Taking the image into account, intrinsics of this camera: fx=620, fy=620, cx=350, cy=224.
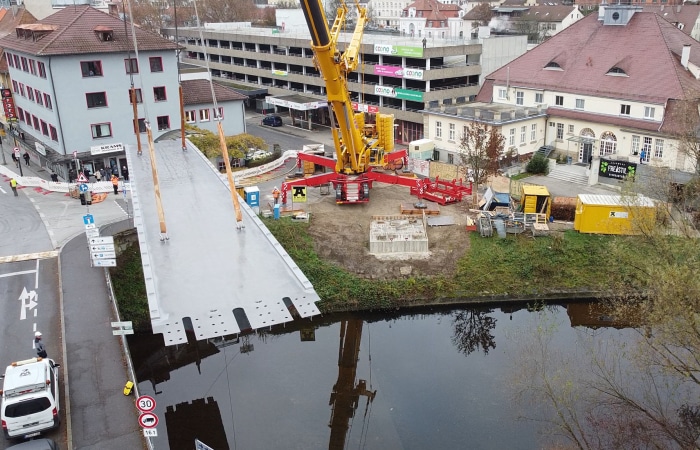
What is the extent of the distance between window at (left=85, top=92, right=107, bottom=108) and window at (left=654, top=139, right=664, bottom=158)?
39500 millimetres

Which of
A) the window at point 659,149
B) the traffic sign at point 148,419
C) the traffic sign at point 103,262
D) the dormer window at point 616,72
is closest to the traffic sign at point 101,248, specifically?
the traffic sign at point 103,262

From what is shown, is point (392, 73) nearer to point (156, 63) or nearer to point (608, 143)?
point (608, 143)

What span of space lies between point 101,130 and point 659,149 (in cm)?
4002

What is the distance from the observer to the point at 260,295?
1888 centimetres

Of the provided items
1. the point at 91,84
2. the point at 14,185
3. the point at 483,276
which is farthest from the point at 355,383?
the point at 91,84

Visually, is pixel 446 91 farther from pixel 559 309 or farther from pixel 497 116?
pixel 559 309

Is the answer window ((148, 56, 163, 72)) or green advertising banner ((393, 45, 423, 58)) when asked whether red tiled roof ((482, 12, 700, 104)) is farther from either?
window ((148, 56, 163, 72))

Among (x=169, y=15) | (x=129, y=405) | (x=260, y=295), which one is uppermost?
(x=169, y=15)

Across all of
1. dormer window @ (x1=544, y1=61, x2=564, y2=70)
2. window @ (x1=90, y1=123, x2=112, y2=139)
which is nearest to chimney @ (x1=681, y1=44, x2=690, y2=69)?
dormer window @ (x1=544, y1=61, x2=564, y2=70)

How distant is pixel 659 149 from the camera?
4344 cm

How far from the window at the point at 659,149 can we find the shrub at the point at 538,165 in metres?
7.37

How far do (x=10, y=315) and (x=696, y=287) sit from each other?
2370 centimetres

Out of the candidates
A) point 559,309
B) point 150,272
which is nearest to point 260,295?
point 150,272

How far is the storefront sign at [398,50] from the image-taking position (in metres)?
56.3
